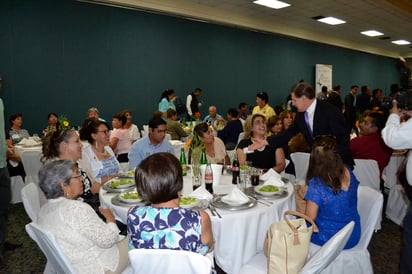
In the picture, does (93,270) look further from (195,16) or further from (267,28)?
(267,28)

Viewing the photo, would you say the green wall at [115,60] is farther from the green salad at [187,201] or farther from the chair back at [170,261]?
the chair back at [170,261]

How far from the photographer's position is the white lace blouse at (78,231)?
182 centimetres

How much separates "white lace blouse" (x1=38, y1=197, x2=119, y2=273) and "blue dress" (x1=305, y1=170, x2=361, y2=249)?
1251 millimetres

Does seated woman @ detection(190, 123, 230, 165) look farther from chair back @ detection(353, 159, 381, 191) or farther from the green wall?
the green wall

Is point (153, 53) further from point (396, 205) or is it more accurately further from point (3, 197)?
point (396, 205)

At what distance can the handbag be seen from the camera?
71.8 inches

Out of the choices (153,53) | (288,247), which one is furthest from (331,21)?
(288,247)

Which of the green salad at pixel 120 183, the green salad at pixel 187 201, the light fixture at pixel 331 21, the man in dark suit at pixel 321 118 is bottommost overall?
the green salad at pixel 120 183

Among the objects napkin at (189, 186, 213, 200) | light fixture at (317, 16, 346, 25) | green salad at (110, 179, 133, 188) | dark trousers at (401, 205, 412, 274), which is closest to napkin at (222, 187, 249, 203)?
napkin at (189, 186, 213, 200)

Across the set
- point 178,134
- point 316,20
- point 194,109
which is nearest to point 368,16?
point 316,20

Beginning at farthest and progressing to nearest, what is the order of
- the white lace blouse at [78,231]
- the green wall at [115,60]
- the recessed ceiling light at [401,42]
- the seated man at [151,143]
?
the recessed ceiling light at [401,42] < the green wall at [115,60] < the seated man at [151,143] < the white lace blouse at [78,231]

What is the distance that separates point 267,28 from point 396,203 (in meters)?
8.69

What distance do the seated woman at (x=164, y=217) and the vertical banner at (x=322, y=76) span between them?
13841 millimetres

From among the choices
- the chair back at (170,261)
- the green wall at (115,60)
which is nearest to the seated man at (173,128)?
the green wall at (115,60)
